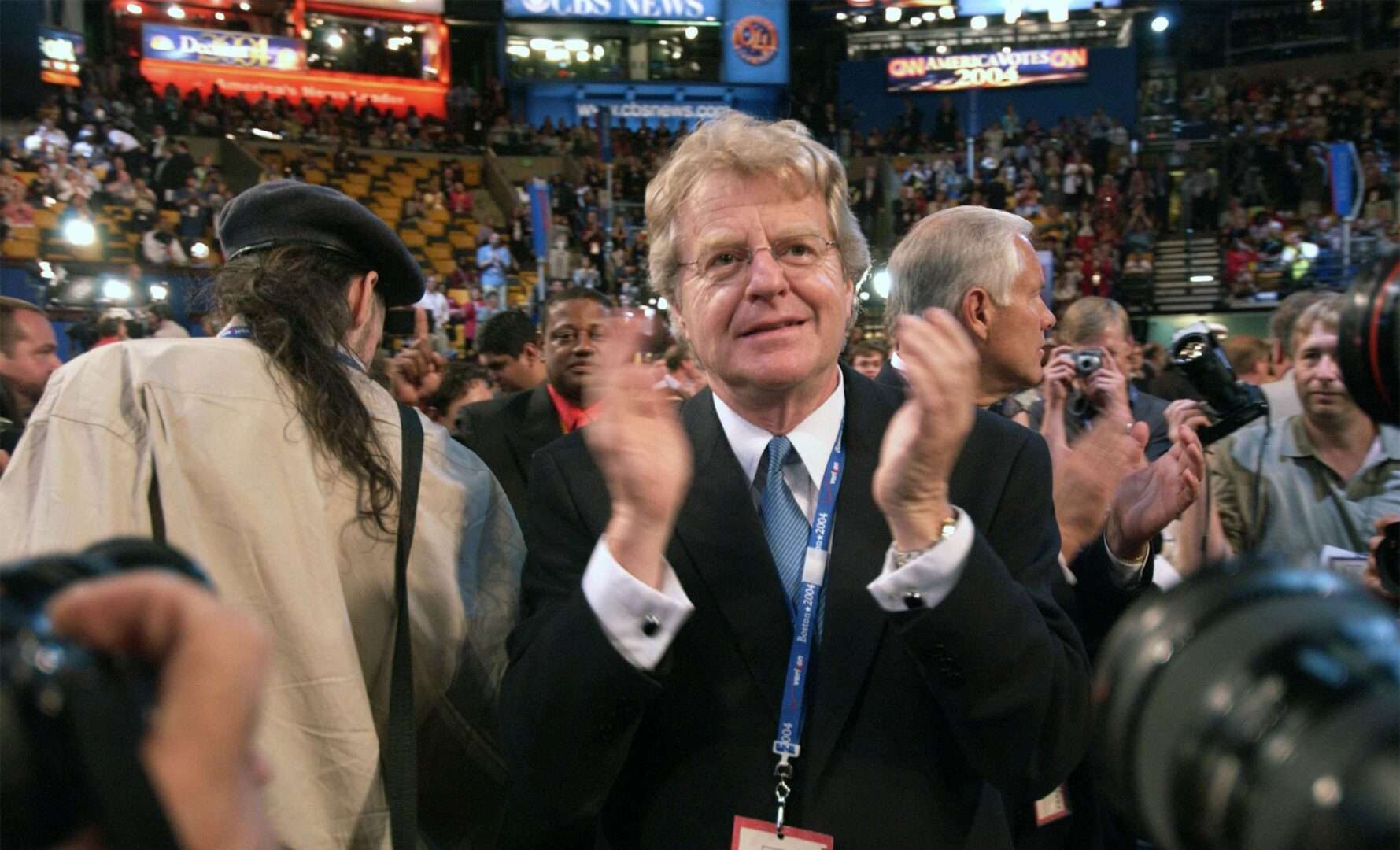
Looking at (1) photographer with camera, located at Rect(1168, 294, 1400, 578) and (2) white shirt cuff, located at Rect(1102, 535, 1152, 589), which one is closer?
(2) white shirt cuff, located at Rect(1102, 535, 1152, 589)

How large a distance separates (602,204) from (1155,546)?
21.1 meters

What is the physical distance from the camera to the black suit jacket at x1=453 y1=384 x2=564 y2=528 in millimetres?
3604

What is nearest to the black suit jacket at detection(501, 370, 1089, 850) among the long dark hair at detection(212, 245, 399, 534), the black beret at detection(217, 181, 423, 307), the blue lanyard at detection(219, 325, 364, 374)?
the long dark hair at detection(212, 245, 399, 534)

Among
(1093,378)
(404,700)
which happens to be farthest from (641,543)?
(1093,378)

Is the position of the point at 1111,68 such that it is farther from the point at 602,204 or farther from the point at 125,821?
the point at 125,821

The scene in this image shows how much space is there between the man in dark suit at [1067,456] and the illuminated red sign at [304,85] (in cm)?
2700

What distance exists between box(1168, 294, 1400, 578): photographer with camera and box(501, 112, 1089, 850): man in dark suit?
3.81 ft

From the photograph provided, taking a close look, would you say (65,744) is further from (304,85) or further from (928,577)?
(304,85)

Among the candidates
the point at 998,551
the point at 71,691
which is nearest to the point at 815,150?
the point at 998,551

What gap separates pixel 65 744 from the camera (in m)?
0.44

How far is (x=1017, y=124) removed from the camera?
91.8 ft

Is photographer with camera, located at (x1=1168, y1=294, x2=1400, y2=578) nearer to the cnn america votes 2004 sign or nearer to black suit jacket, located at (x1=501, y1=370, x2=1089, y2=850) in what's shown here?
black suit jacket, located at (x1=501, y1=370, x2=1089, y2=850)

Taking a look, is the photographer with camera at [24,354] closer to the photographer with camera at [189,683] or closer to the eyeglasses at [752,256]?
the eyeglasses at [752,256]

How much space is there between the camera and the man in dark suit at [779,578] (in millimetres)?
1317
